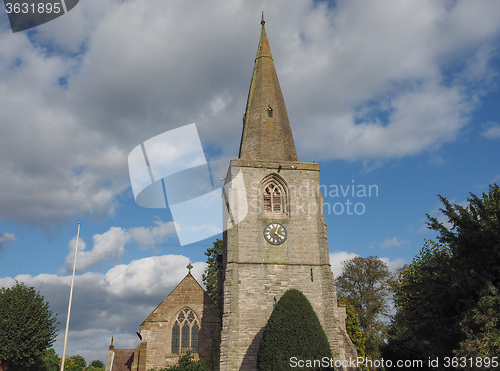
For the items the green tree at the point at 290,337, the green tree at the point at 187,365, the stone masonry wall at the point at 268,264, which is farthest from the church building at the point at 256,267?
the green tree at the point at 290,337

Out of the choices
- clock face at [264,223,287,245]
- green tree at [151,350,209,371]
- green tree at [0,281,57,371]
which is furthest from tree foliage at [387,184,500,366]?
green tree at [0,281,57,371]

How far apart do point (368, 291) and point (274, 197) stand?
24.7 metres

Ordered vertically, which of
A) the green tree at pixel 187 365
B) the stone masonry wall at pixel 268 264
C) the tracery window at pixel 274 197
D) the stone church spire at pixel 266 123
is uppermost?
the stone church spire at pixel 266 123

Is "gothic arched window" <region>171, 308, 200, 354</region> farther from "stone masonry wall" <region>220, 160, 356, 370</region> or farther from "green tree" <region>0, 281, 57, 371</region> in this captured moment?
"green tree" <region>0, 281, 57, 371</region>

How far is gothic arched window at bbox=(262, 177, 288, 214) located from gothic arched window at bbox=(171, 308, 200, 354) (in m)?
8.61

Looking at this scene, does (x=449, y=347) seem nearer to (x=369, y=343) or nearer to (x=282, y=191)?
(x=282, y=191)

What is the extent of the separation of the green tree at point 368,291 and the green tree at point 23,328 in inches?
1191

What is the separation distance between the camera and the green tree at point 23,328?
25.7 meters

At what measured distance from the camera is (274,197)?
86.9 ft

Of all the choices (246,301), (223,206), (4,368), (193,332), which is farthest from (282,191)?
(4,368)

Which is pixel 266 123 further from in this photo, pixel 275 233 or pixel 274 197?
pixel 275 233

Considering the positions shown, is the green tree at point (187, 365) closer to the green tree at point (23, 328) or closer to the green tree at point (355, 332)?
the green tree at point (23, 328)

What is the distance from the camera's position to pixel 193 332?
26.7 metres

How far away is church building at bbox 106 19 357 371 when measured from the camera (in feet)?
75.4
